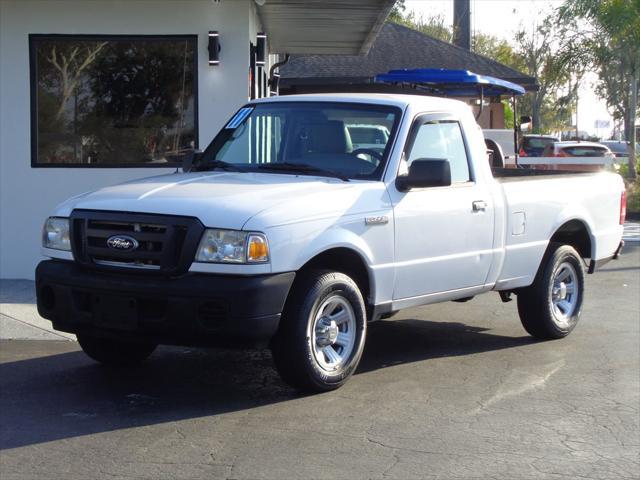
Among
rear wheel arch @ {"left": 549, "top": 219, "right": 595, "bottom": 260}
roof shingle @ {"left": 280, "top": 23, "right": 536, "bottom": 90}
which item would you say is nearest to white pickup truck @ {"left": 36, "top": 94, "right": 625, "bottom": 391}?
rear wheel arch @ {"left": 549, "top": 219, "right": 595, "bottom": 260}

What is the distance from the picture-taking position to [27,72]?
11875 millimetres

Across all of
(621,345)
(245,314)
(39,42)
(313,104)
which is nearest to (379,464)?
(245,314)

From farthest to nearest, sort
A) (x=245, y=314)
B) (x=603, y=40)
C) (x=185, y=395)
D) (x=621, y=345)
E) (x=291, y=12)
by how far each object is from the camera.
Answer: (x=603, y=40), (x=291, y=12), (x=621, y=345), (x=185, y=395), (x=245, y=314)

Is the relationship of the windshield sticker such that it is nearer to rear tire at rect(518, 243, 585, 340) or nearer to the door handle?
the door handle

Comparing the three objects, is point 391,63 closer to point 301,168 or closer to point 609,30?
A: point 609,30

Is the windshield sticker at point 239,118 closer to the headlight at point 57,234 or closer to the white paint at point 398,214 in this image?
the white paint at point 398,214

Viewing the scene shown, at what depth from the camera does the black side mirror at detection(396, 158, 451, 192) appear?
7.36 meters

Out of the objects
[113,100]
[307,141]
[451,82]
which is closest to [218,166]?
[307,141]

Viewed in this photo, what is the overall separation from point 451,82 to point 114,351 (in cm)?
1356

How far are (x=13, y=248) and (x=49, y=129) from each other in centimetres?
141

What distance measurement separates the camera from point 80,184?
39.2 ft

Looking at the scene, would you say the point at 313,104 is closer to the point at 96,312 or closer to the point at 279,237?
the point at 279,237

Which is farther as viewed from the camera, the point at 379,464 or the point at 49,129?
the point at 49,129

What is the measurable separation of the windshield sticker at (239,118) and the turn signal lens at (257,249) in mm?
2106
